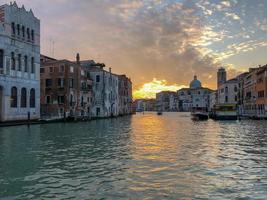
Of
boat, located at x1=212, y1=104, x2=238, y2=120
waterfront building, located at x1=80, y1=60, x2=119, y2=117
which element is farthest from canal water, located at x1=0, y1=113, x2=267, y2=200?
waterfront building, located at x1=80, y1=60, x2=119, y2=117

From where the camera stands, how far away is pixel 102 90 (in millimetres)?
69812

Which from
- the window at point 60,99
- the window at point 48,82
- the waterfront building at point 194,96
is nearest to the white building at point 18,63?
the window at point 60,99

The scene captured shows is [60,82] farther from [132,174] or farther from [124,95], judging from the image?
[132,174]

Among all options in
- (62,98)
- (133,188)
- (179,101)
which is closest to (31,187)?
(133,188)

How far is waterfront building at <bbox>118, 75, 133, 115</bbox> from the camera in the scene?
88812mm

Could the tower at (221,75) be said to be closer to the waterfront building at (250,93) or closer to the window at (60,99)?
the waterfront building at (250,93)

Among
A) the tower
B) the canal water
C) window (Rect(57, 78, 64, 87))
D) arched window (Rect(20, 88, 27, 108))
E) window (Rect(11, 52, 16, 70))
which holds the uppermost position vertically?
the tower

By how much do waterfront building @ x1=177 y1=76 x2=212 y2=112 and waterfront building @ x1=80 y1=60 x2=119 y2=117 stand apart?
95.0 m

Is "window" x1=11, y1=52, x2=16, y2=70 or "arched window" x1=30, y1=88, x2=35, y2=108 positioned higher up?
"window" x1=11, y1=52, x2=16, y2=70

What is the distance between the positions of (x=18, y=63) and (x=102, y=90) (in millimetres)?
30645

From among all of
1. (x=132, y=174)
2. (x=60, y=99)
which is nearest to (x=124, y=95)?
(x=60, y=99)

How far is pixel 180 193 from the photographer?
26.8ft

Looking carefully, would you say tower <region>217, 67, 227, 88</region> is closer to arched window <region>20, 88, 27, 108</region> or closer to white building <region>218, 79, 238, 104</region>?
white building <region>218, 79, 238, 104</region>

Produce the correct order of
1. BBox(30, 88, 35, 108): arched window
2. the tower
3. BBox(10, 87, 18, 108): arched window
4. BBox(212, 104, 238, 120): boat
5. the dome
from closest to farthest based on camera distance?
BBox(10, 87, 18, 108): arched window
BBox(30, 88, 35, 108): arched window
BBox(212, 104, 238, 120): boat
the tower
the dome
